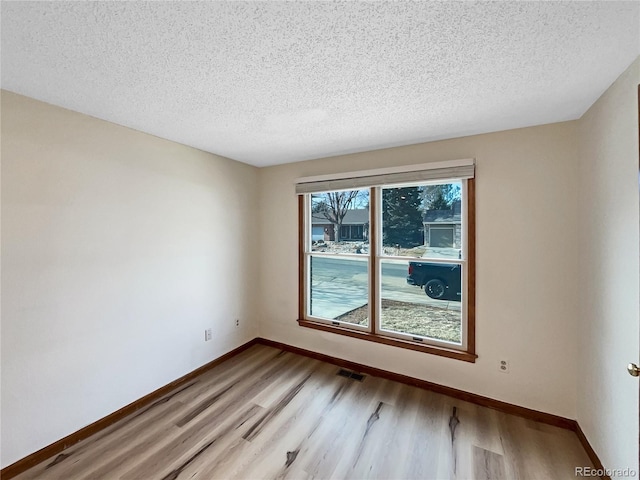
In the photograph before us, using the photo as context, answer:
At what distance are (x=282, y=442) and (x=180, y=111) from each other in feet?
8.24

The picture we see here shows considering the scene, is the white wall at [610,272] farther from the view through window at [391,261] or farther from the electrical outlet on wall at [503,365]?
the view through window at [391,261]

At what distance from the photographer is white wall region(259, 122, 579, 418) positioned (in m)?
2.05

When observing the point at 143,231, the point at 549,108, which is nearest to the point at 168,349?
the point at 143,231

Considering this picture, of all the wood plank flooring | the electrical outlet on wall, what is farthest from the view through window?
the wood plank flooring

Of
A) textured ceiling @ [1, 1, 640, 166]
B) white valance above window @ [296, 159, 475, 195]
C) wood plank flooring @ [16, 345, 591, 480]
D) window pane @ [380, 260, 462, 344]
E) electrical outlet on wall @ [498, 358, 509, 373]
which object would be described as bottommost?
wood plank flooring @ [16, 345, 591, 480]

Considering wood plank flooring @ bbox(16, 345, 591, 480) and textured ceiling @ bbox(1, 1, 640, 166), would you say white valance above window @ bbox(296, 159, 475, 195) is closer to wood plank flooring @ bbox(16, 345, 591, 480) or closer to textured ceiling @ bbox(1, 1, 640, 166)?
A: textured ceiling @ bbox(1, 1, 640, 166)

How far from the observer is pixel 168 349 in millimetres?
2539

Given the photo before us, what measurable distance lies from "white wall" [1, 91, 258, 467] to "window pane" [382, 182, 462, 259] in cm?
195

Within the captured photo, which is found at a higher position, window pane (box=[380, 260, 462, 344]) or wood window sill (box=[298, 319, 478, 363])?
window pane (box=[380, 260, 462, 344])

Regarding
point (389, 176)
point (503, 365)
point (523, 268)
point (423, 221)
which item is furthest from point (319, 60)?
point (503, 365)

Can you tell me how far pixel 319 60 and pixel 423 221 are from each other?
1783 millimetres

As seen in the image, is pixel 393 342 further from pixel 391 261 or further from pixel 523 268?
pixel 523 268

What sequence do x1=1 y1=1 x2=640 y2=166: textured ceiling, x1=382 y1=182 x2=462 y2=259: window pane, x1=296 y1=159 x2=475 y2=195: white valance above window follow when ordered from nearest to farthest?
x1=1 y1=1 x2=640 y2=166: textured ceiling < x1=296 y1=159 x2=475 y2=195: white valance above window < x1=382 y1=182 x2=462 y2=259: window pane

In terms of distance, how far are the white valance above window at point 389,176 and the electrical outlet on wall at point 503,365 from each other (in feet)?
5.26
